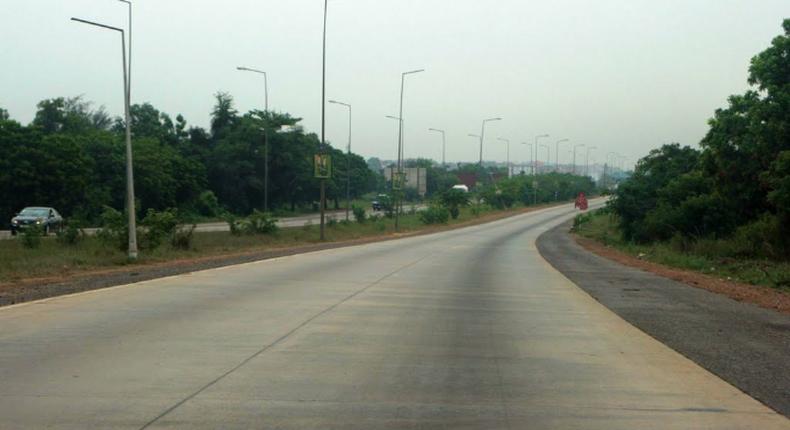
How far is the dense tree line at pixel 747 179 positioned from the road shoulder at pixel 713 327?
9.46 metres

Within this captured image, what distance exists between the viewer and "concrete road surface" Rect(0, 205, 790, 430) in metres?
7.58

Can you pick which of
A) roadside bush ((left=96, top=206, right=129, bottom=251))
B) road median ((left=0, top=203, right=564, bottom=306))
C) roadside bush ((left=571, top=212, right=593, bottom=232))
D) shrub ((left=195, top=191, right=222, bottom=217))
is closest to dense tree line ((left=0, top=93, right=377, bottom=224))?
shrub ((left=195, top=191, right=222, bottom=217))

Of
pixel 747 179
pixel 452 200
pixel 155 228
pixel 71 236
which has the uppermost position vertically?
pixel 747 179

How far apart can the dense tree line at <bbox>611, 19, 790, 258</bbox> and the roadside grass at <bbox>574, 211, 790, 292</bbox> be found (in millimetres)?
1091

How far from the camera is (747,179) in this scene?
3684cm

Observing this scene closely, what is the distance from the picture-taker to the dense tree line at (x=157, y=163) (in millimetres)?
60219

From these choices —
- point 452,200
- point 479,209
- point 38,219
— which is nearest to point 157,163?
point 38,219

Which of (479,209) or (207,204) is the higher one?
(207,204)

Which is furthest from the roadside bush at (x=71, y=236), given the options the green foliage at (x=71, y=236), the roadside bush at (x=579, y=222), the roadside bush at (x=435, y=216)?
the roadside bush at (x=435, y=216)

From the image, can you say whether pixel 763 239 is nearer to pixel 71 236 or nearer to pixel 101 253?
pixel 101 253

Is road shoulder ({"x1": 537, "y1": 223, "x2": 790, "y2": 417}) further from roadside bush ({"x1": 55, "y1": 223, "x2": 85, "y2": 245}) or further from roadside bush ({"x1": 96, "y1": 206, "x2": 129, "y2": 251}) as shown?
roadside bush ({"x1": 55, "y1": 223, "x2": 85, "y2": 245})

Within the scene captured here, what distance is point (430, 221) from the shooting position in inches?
3268

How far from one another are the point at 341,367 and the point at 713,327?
23.6ft

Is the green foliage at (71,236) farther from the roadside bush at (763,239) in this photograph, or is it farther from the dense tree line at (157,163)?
the roadside bush at (763,239)
